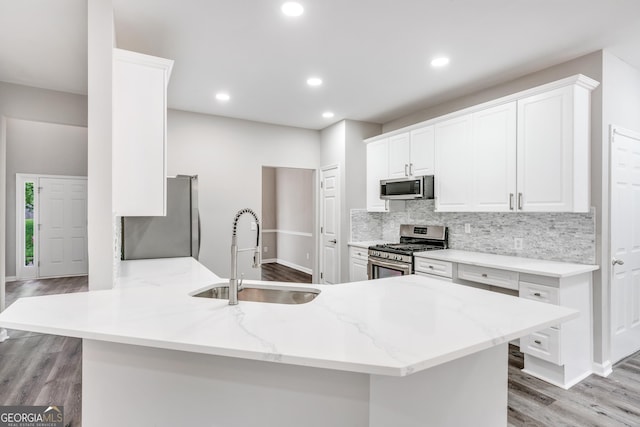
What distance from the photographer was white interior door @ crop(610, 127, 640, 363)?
110 inches

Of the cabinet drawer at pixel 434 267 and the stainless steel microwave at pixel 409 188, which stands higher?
the stainless steel microwave at pixel 409 188

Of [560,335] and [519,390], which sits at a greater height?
[560,335]

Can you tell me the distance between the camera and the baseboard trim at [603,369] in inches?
107

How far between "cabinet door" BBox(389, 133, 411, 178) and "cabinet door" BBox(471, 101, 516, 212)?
0.95m

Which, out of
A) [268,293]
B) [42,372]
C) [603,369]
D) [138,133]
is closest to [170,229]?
[138,133]

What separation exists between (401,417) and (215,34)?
108 inches

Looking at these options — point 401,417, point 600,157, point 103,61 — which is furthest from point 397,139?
point 401,417

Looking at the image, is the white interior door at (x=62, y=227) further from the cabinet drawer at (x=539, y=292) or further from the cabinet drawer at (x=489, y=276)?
the cabinet drawer at (x=539, y=292)

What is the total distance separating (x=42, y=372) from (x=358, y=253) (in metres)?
3.56

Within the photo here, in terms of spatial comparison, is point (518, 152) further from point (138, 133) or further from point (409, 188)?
point (138, 133)

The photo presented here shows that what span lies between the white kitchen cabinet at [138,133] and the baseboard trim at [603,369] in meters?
3.64

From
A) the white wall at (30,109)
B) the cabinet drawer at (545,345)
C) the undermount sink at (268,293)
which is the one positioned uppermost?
the white wall at (30,109)

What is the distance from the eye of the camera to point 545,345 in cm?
262

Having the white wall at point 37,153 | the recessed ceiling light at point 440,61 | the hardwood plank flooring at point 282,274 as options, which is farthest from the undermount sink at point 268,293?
the white wall at point 37,153
